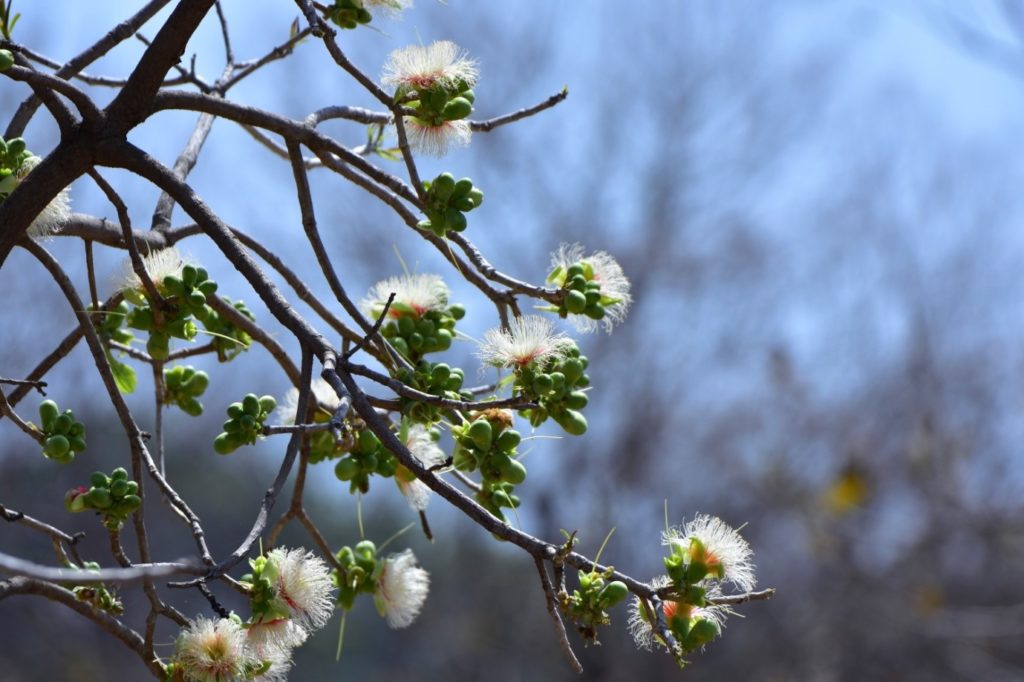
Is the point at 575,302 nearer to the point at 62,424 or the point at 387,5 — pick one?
the point at 387,5

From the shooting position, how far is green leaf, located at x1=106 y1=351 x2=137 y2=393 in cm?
130

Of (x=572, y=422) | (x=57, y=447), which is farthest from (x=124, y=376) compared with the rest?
(x=572, y=422)

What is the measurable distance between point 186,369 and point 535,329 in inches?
21.7

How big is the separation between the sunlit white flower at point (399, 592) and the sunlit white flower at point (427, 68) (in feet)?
1.85

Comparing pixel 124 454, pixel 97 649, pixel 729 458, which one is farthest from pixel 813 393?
pixel 97 649

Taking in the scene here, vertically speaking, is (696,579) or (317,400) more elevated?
Result: (317,400)

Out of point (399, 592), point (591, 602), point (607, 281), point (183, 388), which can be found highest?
point (607, 281)

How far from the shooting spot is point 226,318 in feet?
4.11

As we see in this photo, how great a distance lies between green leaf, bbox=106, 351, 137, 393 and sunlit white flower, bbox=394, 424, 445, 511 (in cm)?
39

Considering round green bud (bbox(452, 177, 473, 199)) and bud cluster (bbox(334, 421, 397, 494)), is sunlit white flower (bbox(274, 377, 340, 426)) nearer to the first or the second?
bud cluster (bbox(334, 421, 397, 494))

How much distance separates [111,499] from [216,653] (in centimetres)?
19

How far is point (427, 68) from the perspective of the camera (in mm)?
1113

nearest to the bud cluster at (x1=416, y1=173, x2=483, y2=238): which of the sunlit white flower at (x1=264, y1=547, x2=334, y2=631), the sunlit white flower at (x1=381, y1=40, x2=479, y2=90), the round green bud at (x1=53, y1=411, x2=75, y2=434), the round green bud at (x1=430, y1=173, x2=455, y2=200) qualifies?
the round green bud at (x1=430, y1=173, x2=455, y2=200)

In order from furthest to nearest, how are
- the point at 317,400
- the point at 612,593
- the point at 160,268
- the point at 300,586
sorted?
the point at 317,400
the point at 160,268
the point at 300,586
the point at 612,593
